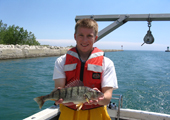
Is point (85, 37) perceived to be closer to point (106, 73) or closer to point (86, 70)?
point (86, 70)

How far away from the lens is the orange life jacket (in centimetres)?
257

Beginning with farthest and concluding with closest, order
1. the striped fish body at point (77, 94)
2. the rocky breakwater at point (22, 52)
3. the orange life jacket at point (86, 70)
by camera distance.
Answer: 1. the rocky breakwater at point (22, 52)
2. the orange life jacket at point (86, 70)
3. the striped fish body at point (77, 94)

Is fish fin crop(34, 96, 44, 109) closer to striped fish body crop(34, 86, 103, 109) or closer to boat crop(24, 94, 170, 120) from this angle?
striped fish body crop(34, 86, 103, 109)

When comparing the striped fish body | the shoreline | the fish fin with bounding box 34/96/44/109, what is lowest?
the fish fin with bounding box 34/96/44/109

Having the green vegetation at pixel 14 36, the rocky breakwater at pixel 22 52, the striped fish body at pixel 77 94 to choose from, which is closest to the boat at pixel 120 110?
the striped fish body at pixel 77 94

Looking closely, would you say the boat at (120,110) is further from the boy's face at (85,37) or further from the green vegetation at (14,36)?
the green vegetation at (14,36)

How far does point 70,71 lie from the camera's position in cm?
264


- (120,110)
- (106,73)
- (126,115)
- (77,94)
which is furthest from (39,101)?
(126,115)

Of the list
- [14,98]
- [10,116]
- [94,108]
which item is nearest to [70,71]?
[94,108]

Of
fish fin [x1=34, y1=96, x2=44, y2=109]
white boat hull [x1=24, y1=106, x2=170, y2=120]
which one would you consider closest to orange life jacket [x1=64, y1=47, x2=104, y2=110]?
fish fin [x1=34, y1=96, x2=44, y2=109]

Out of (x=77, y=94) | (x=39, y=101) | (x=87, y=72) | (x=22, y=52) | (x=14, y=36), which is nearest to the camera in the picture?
(x=77, y=94)

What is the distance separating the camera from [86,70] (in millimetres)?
2633

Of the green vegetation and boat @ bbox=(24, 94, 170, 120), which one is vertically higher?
the green vegetation

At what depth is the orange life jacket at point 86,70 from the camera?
257 cm
